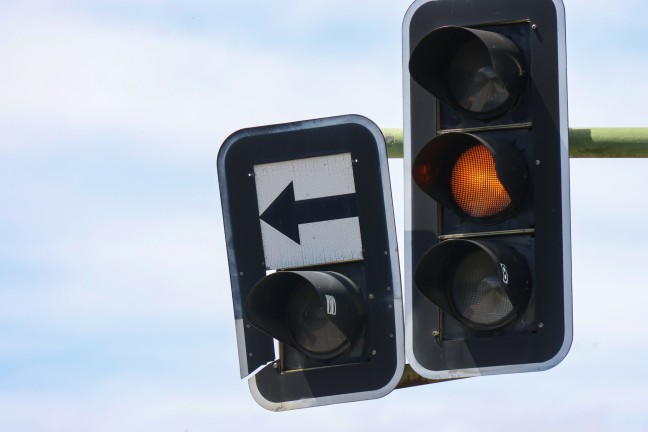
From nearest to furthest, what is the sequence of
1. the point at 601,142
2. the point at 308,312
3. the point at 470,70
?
the point at 470,70 → the point at 308,312 → the point at 601,142

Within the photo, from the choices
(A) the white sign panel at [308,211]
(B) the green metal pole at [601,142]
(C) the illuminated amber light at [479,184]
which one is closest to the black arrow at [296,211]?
(A) the white sign panel at [308,211]

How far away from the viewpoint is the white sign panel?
5.65 metres

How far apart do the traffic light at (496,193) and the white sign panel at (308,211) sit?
44cm

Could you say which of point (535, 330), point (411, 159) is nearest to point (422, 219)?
point (411, 159)

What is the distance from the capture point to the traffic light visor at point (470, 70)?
5.07 meters

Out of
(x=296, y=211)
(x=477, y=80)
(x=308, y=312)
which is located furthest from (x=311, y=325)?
(x=477, y=80)

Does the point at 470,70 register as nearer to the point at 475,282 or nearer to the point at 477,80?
the point at 477,80

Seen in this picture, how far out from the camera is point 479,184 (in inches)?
200

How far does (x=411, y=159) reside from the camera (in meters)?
5.28

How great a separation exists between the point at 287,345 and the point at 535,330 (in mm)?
1045

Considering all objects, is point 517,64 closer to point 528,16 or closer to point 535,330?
point 528,16

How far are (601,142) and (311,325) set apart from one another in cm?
130

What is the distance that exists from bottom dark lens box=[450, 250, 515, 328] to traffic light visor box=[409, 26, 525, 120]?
0.52 metres

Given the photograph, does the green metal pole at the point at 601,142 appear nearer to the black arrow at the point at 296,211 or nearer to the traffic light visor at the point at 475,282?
the black arrow at the point at 296,211
